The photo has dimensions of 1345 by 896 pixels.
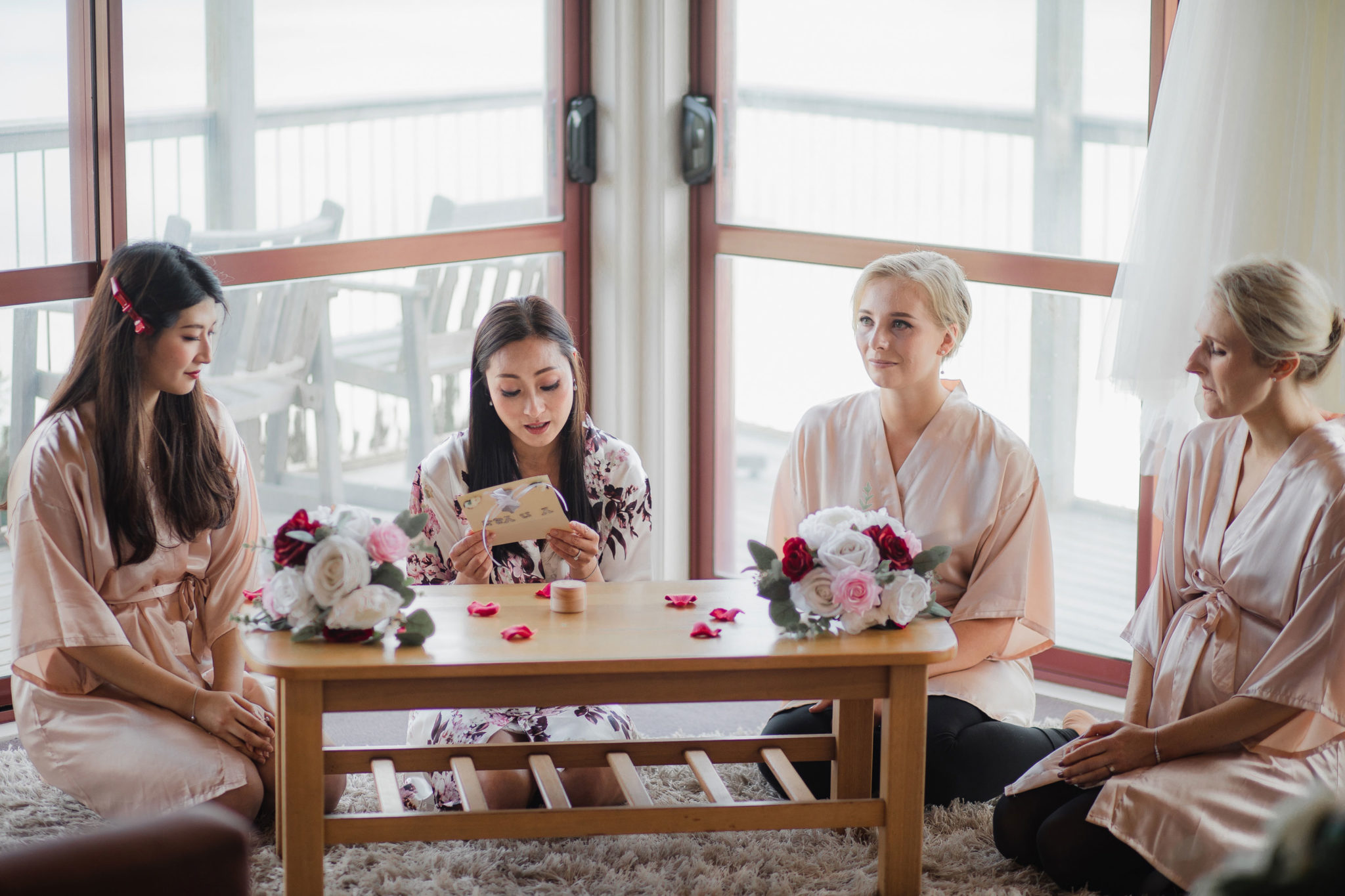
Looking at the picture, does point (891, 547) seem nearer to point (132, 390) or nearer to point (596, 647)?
point (596, 647)

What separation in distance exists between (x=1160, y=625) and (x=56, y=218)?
2.54 m

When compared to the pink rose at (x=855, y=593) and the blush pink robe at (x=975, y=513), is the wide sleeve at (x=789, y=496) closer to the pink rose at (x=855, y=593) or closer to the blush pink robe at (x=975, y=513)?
the blush pink robe at (x=975, y=513)

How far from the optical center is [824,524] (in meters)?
2.36

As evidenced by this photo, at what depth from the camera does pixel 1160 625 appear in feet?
8.35

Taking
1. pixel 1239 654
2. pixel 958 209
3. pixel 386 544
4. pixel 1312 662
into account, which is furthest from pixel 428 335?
pixel 1312 662

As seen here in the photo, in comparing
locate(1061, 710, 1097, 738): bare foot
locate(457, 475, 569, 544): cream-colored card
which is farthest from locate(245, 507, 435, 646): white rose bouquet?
locate(1061, 710, 1097, 738): bare foot

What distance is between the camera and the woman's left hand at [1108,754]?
236 cm

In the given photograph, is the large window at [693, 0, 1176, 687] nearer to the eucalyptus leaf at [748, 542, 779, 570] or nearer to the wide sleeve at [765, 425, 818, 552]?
the wide sleeve at [765, 425, 818, 552]

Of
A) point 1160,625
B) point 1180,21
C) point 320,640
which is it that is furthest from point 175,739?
point 1180,21

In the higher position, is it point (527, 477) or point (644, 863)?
point (527, 477)

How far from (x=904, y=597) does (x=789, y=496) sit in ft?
2.60

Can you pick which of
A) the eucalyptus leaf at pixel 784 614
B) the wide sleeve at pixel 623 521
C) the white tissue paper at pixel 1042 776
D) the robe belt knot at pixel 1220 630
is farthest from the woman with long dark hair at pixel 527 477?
the robe belt knot at pixel 1220 630

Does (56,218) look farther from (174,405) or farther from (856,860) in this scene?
(856,860)

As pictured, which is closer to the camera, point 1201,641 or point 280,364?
point 1201,641
